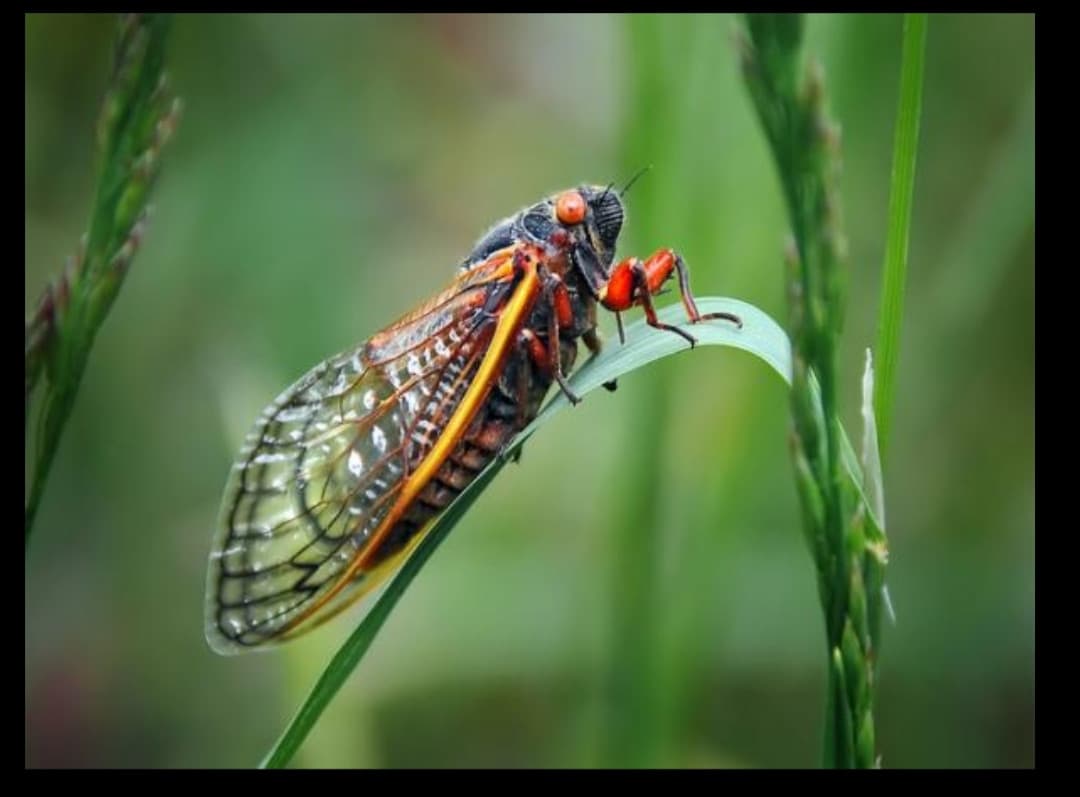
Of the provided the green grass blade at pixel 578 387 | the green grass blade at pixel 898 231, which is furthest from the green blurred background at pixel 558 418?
the green grass blade at pixel 898 231

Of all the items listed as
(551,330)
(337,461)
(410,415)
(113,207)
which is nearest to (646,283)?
(551,330)

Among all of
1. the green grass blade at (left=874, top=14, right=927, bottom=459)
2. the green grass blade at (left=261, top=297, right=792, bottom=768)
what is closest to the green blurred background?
the green grass blade at (left=261, top=297, right=792, bottom=768)

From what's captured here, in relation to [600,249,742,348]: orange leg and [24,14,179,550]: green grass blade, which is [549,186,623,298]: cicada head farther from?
[24,14,179,550]: green grass blade

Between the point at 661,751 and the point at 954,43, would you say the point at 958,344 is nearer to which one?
the point at 954,43

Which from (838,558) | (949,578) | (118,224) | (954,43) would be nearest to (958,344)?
(949,578)

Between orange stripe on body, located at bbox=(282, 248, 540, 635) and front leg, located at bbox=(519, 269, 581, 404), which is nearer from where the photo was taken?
orange stripe on body, located at bbox=(282, 248, 540, 635)

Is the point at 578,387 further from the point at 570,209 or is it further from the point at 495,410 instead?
the point at 570,209
